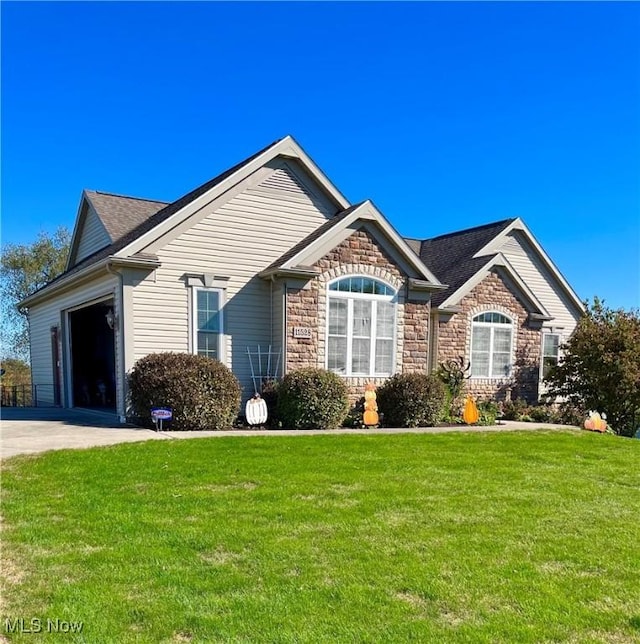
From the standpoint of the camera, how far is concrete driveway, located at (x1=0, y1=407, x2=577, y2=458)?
9281 mm

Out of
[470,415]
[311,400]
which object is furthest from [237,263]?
[470,415]

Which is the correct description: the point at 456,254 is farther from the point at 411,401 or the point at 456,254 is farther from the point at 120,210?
the point at 120,210

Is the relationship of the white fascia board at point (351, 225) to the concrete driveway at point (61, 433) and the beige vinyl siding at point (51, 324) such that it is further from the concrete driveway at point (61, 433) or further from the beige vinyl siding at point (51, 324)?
the concrete driveway at point (61, 433)

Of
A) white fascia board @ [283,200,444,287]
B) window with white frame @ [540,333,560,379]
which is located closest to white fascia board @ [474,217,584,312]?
window with white frame @ [540,333,560,379]

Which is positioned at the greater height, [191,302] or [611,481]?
[191,302]

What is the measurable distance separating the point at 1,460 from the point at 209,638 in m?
6.01

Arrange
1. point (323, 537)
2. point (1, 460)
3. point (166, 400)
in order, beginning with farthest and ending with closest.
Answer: point (166, 400) → point (1, 460) → point (323, 537)

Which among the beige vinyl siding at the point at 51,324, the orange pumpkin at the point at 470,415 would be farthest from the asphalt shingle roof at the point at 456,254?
the beige vinyl siding at the point at 51,324

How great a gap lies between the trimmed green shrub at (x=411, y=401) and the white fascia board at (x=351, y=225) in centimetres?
281

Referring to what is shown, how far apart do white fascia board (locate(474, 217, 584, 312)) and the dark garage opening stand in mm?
13128

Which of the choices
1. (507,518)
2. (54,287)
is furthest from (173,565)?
(54,287)

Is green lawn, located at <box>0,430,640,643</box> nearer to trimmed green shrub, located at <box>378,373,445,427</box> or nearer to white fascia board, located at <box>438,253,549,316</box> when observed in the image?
trimmed green shrub, located at <box>378,373,445,427</box>

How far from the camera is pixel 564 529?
18.0ft

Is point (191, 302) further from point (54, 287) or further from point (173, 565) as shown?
point (173, 565)
